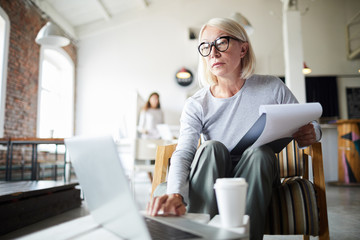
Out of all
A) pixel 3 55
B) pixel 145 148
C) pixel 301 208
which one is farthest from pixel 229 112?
pixel 3 55

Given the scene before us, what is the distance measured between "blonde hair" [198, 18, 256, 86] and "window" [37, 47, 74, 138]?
205 inches

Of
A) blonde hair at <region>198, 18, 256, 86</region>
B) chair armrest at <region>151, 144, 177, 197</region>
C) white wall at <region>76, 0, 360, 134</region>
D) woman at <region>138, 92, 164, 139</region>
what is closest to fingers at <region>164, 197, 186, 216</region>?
chair armrest at <region>151, 144, 177, 197</region>

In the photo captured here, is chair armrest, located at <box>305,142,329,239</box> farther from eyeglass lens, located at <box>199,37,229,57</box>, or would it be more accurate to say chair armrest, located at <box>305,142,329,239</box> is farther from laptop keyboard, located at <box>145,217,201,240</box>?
laptop keyboard, located at <box>145,217,201,240</box>

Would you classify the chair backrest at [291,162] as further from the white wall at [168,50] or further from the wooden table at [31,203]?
the white wall at [168,50]

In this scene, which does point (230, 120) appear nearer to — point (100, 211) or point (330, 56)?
point (100, 211)

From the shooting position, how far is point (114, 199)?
2.12 ft

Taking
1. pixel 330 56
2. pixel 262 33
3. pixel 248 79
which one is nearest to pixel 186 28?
pixel 262 33

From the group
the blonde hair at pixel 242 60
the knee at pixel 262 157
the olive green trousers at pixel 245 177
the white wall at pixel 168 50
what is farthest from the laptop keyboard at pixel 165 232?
Answer: the white wall at pixel 168 50

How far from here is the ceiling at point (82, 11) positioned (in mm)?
6070

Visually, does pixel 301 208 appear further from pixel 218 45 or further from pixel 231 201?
pixel 218 45

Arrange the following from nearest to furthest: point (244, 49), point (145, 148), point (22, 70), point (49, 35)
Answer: point (244, 49), point (145, 148), point (49, 35), point (22, 70)

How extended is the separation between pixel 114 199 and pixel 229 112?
2.38 feet

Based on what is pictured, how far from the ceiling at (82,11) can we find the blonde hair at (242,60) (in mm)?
5239

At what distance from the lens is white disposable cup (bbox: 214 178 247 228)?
644 millimetres
